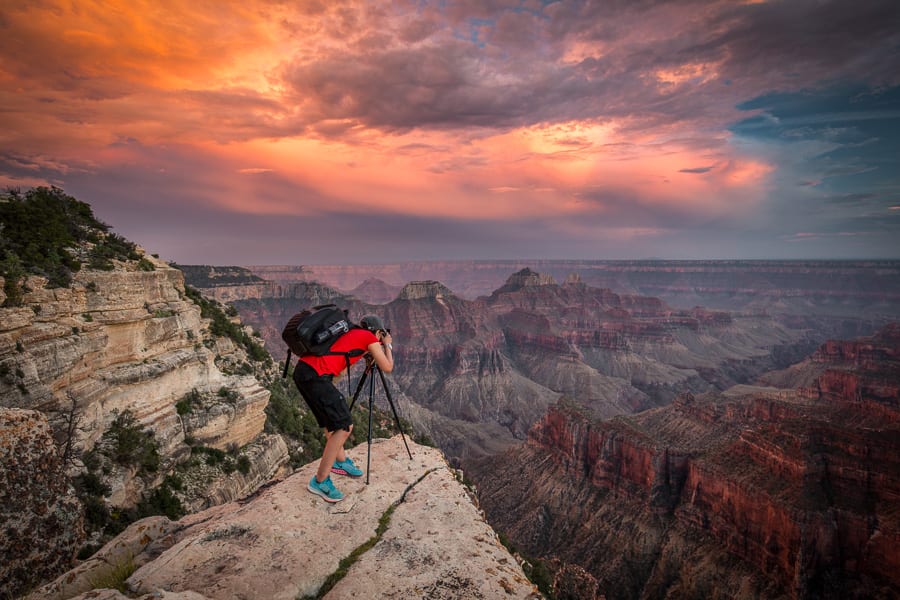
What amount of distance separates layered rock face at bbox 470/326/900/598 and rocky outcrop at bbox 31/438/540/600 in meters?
30.5

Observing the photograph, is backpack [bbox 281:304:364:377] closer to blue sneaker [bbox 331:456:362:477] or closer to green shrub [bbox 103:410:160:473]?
blue sneaker [bbox 331:456:362:477]

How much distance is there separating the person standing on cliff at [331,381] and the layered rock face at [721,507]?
3160cm

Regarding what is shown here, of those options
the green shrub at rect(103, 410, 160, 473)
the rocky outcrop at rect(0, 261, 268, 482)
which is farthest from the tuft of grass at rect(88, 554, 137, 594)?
the green shrub at rect(103, 410, 160, 473)

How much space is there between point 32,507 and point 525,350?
120 metres

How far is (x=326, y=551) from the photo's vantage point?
5.29 metres

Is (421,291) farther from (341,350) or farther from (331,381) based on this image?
(341,350)

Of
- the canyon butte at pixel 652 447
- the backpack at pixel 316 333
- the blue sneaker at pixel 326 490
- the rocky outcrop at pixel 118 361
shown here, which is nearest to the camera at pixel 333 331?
the backpack at pixel 316 333

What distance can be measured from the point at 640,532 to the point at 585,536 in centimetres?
448

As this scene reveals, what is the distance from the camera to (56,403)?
445 inches

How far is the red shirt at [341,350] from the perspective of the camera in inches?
246

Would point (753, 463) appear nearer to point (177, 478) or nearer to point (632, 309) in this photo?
point (177, 478)

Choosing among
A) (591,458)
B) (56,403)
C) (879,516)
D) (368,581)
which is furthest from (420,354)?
(368,581)

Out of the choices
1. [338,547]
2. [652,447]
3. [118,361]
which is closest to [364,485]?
[338,547]

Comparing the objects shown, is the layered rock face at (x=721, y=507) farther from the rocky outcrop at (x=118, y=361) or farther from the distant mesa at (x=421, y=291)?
the distant mesa at (x=421, y=291)
